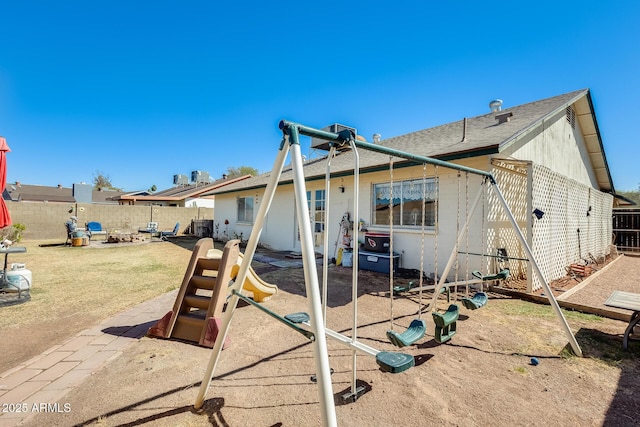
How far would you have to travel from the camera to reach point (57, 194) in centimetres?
3659

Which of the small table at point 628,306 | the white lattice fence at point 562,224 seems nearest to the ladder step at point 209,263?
the small table at point 628,306

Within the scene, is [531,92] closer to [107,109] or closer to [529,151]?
[529,151]

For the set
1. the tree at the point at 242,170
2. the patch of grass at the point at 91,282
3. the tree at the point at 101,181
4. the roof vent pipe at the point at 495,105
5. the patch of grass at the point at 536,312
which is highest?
the tree at the point at 242,170

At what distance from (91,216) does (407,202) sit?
1876cm

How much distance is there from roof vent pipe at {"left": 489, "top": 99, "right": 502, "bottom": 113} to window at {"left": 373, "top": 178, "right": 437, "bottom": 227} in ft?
15.8

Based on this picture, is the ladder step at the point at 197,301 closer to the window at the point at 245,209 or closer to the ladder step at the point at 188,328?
the ladder step at the point at 188,328

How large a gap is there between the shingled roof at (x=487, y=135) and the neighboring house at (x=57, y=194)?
101ft

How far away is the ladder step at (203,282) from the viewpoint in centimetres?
358

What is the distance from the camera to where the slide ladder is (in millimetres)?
3227

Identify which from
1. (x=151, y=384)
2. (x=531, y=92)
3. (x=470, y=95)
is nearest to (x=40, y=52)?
(x=151, y=384)

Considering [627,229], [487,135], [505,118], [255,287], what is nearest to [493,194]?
[487,135]

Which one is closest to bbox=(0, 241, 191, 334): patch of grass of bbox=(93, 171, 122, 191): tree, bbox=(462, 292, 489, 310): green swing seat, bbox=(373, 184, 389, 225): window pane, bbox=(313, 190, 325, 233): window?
bbox=(313, 190, 325, 233): window

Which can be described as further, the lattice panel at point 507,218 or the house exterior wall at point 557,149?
the house exterior wall at point 557,149

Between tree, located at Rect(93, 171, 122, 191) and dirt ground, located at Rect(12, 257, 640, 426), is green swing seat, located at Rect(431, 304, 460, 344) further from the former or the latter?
tree, located at Rect(93, 171, 122, 191)
